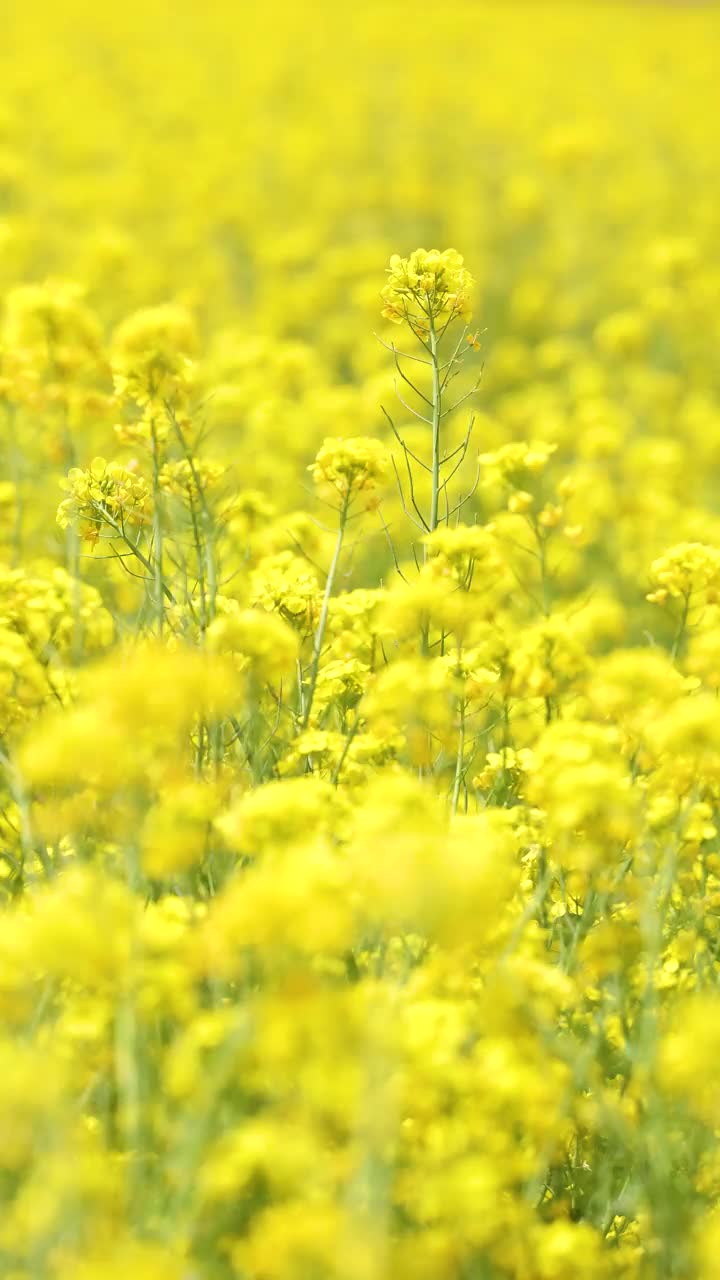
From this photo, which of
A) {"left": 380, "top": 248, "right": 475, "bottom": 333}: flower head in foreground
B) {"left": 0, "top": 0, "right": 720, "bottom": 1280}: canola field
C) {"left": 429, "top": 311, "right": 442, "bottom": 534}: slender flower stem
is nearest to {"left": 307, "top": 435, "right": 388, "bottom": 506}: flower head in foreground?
{"left": 0, "top": 0, "right": 720, "bottom": 1280}: canola field

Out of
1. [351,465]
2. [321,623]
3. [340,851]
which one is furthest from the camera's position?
[351,465]

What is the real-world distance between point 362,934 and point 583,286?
30.9 feet

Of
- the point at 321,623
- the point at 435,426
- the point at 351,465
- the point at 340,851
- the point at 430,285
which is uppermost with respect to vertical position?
the point at 430,285

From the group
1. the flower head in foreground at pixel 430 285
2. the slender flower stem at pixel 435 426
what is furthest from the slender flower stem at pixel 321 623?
the flower head in foreground at pixel 430 285

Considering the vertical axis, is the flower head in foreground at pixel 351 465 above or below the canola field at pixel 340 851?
above

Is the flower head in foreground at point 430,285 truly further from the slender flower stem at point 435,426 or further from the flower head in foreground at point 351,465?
the flower head in foreground at point 351,465

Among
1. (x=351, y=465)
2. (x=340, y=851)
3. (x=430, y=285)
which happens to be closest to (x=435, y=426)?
(x=351, y=465)

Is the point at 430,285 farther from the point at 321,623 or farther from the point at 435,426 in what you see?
the point at 321,623

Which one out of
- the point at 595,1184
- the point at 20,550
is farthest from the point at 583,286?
the point at 595,1184

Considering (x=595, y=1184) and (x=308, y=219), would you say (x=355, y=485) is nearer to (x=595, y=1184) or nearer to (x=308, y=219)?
(x=595, y=1184)

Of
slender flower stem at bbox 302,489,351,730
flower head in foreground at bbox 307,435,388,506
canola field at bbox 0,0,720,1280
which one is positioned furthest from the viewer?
flower head in foreground at bbox 307,435,388,506

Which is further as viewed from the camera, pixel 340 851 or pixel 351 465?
pixel 351 465

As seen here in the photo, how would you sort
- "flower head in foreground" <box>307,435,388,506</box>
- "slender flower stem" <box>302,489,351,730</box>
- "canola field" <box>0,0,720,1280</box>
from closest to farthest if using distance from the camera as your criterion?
"canola field" <box>0,0,720,1280</box> → "slender flower stem" <box>302,489,351,730</box> → "flower head in foreground" <box>307,435,388,506</box>

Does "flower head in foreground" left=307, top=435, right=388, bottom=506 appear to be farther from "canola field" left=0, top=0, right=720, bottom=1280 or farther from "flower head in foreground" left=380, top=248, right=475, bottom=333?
"flower head in foreground" left=380, top=248, right=475, bottom=333
